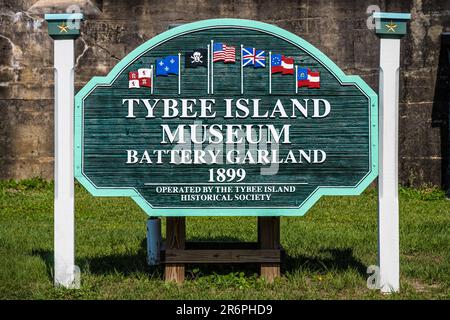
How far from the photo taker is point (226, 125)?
700 centimetres

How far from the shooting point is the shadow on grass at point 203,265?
7.69 meters

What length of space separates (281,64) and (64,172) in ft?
6.80

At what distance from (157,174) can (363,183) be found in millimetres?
A: 1765

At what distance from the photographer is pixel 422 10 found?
48.3ft

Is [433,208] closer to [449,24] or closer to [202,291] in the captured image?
[449,24]

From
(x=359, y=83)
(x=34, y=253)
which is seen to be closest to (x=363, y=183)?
(x=359, y=83)

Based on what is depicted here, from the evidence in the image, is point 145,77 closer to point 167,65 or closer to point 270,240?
point 167,65

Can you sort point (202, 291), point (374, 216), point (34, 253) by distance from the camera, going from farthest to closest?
1. point (374, 216)
2. point (34, 253)
3. point (202, 291)

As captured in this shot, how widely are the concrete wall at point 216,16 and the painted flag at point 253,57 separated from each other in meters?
7.95

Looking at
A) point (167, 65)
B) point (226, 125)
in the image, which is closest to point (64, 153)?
point (167, 65)

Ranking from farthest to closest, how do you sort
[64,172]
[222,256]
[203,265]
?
[203,265] < [222,256] < [64,172]

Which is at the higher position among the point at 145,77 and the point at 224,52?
the point at 224,52

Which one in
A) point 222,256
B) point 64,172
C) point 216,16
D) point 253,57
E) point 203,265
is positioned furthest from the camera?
point 216,16

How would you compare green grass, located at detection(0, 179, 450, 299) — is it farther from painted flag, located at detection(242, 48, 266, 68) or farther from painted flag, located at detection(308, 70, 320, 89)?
painted flag, located at detection(242, 48, 266, 68)
